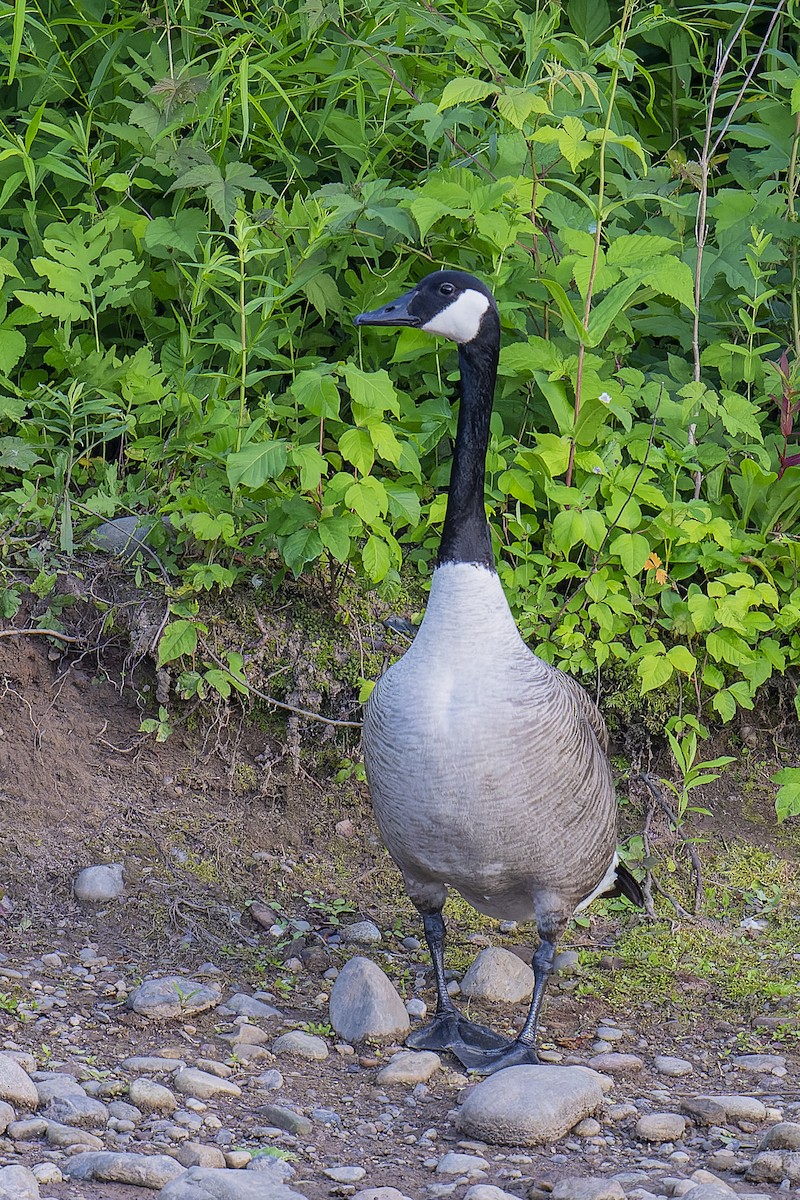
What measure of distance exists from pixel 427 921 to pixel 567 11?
3.75m

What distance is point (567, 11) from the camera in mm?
5570

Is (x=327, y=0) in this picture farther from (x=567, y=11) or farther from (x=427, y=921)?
(x=427, y=921)

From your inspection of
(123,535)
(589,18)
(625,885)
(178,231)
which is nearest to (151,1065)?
(625,885)

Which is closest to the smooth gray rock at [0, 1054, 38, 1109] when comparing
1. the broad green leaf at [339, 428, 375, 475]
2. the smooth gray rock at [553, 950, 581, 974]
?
the smooth gray rock at [553, 950, 581, 974]

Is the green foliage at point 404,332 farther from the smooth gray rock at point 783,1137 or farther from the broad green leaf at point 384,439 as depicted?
the smooth gray rock at point 783,1137

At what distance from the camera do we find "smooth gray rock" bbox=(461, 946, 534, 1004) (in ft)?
13.2

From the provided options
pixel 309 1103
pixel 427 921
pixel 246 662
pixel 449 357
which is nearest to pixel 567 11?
pixel 449 357

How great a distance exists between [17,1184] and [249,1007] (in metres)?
1.23

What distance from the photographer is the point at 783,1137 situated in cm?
304

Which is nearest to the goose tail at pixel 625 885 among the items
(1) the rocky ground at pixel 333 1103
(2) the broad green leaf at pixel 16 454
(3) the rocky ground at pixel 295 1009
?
(3) the rocky ground at pixel 295 1009

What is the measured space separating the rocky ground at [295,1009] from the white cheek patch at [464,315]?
1665 millimetres

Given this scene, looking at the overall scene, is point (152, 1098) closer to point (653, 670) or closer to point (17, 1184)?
point (17, 1184)

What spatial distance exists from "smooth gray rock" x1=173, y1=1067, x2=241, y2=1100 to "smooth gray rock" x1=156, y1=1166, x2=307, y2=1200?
54 centimetres

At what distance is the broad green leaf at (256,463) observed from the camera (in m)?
4.12
